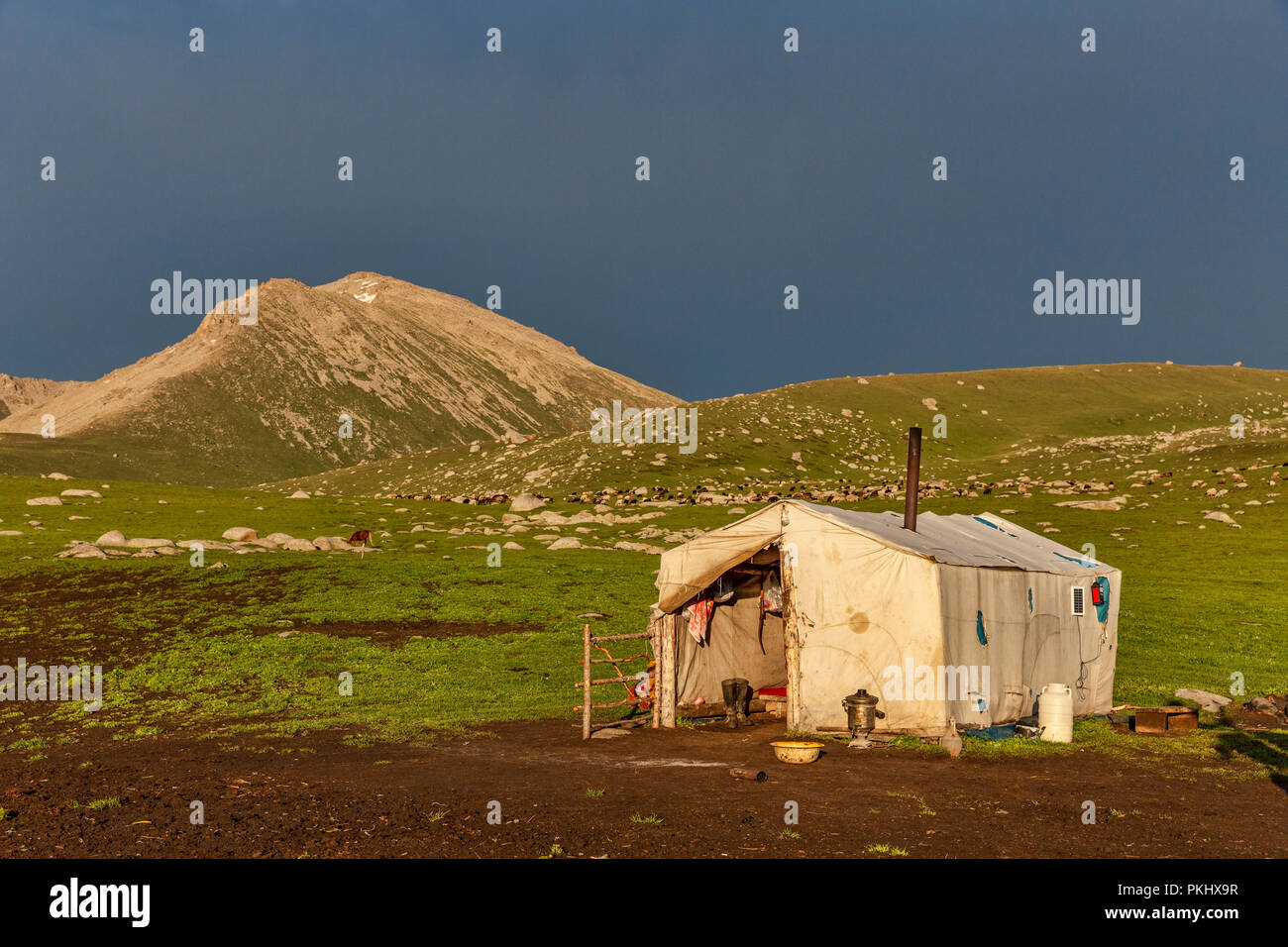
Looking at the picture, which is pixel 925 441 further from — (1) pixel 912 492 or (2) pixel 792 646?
(2) pixel 792 646

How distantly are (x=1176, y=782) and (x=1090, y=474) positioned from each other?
258ft

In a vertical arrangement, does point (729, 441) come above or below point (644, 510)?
above

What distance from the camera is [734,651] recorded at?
84.4ft

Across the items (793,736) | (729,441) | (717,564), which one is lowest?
(793,736)

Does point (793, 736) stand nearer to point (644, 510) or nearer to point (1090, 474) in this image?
point (644, 510)

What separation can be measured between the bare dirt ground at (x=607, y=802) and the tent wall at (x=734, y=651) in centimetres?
504

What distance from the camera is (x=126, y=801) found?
14.3 meters

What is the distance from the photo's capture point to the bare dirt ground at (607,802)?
475 inches

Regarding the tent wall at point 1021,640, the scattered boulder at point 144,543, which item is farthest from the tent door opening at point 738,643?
the scattered boulder at point 144,543

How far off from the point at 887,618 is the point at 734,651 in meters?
5.92

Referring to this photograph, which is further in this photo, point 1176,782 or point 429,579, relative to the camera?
point 429,579

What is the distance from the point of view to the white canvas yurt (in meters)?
20.4

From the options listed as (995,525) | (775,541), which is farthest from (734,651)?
(995,525)
